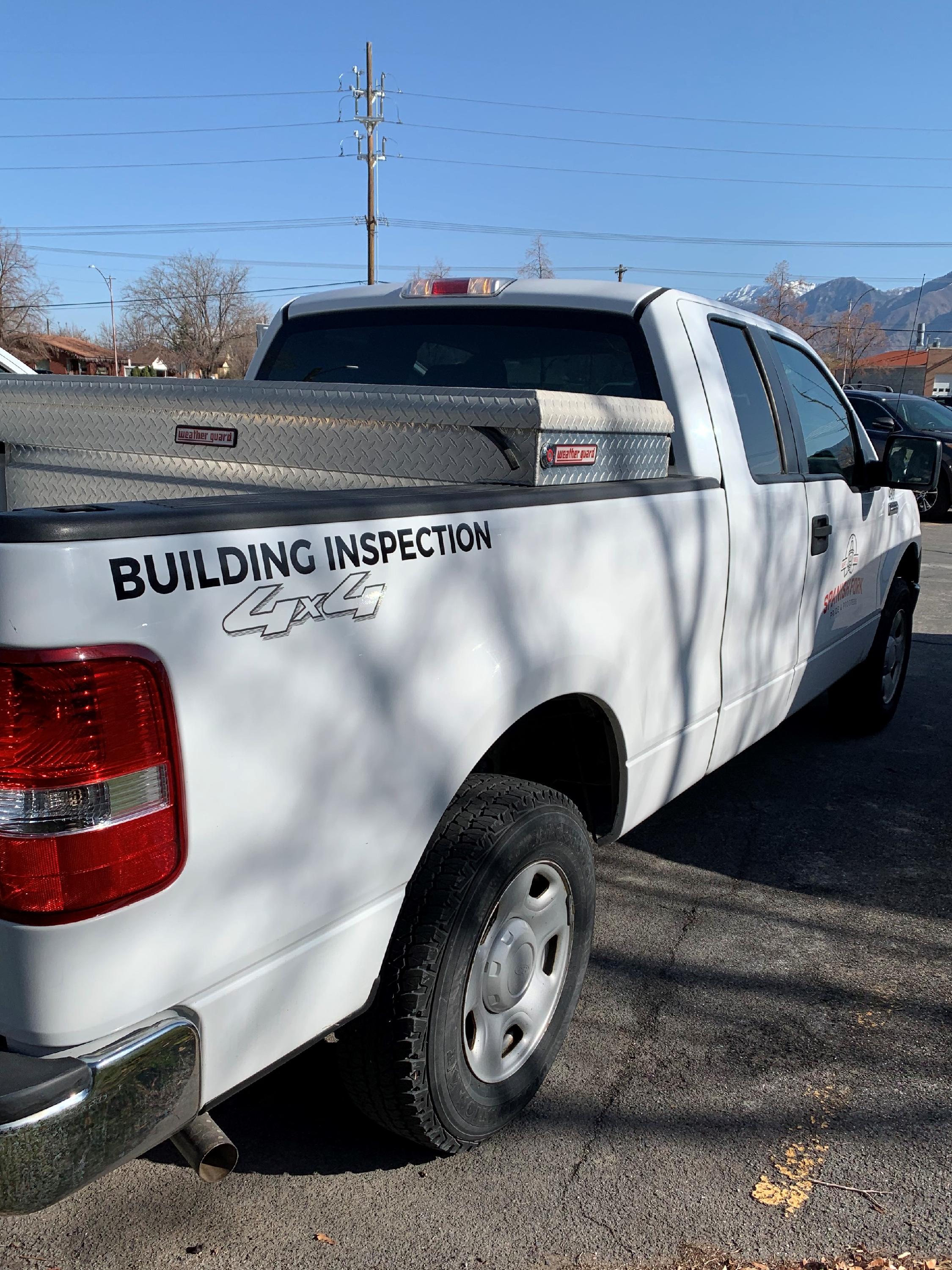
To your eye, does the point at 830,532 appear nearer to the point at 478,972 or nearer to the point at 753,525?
the point at 753,525

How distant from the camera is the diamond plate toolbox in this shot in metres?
2.58

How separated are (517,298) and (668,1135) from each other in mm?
2725

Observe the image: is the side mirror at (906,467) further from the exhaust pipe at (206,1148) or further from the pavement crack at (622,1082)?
the exhaust pipe at (206,1148)

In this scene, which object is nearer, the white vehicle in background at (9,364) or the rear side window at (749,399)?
the rear side window at (749,399)

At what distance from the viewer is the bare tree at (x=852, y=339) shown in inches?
3142

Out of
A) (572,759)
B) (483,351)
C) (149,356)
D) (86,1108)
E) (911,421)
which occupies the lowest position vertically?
(86,1108)

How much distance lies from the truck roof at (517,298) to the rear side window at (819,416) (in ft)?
3.04

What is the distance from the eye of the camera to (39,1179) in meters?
1.58

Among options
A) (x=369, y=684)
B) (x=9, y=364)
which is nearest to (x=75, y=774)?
(x=369, y=684)

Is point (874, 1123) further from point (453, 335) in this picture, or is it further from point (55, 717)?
point (453, 335)

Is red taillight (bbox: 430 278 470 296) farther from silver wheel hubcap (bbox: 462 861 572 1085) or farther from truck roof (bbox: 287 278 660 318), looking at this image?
silver wheel hubcap (bbox: 462 861 572 1085)

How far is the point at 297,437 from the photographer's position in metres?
2.95

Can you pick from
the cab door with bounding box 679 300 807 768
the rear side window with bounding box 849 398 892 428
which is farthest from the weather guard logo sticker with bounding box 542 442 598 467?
the rear side window with bounding box 849 398 892 428

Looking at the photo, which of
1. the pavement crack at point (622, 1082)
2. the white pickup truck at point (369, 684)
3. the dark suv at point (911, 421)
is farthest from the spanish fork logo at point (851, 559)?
the dark suv at point (911, 421)
